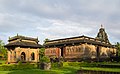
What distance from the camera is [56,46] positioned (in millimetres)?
49906

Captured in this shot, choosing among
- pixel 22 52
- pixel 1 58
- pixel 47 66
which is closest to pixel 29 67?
pixel 47 66

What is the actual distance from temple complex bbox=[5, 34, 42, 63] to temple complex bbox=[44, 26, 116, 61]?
7.60 metres

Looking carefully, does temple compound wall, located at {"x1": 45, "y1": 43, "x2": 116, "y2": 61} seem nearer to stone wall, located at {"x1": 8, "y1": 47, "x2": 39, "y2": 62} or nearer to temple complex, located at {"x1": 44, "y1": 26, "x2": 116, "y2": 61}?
temple complex, located at {"x1": 44, "y1": 26, "x2": 116, "y2": 61}

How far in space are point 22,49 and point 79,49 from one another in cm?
1278

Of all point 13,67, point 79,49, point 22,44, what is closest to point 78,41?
point 79,49

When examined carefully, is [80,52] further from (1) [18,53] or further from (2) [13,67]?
(2) [13,67]

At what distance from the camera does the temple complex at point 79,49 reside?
42.9 meters

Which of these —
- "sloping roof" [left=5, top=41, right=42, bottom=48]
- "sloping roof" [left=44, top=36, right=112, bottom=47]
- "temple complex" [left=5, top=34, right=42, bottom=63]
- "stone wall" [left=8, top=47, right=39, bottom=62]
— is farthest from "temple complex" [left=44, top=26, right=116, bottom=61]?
"stone wall" [left=8, top=47, right=39, bottom=62]

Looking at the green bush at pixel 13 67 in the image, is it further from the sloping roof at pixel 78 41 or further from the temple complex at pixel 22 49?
the sloping roof at pixel 78 41

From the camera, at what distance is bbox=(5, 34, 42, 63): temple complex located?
128ft

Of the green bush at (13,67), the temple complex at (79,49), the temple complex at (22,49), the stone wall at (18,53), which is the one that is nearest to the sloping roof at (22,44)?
the temple complex at (22,49)

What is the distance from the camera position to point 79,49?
143 feet

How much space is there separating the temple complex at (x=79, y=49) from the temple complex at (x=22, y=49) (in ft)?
24.9

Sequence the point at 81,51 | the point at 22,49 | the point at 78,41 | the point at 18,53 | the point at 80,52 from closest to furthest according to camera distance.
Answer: the point at 18,53 < the point at 22,49 < the point at 81,51 < the point at 80,52 < the point at 78,41
